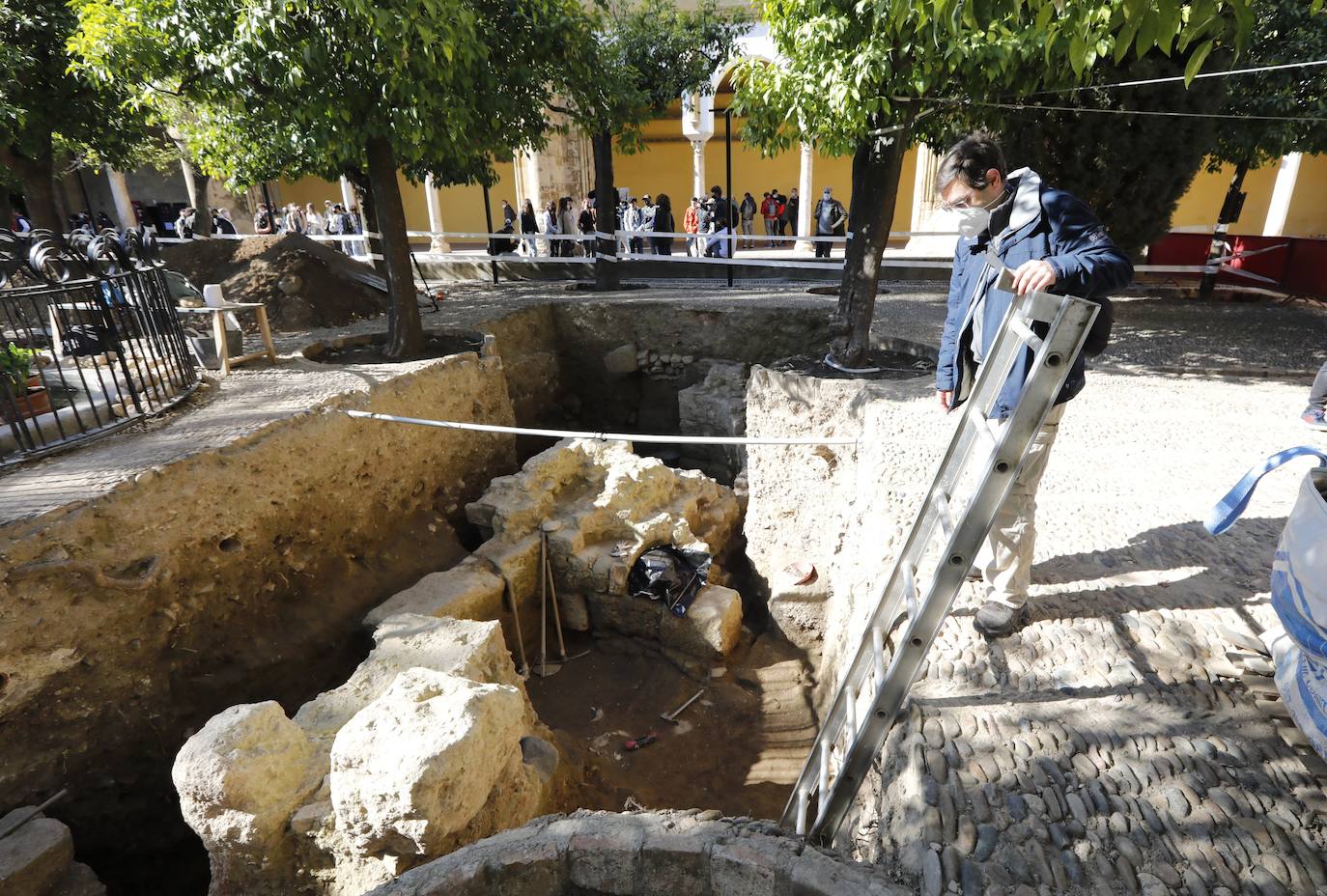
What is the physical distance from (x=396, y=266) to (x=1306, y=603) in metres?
7.59

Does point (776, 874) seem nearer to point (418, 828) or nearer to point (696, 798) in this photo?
point (418, 828)

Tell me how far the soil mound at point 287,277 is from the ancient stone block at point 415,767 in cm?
791

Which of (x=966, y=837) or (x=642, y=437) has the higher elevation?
(x=642, y=437)

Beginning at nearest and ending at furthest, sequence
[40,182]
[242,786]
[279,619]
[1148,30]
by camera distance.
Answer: [1148,30], [242,786], [279,619], [40,182]

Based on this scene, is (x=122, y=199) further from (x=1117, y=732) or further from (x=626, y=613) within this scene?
(x=1117, y=732)

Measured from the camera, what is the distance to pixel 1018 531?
9.38 ft

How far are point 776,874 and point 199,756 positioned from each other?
2.74 meters

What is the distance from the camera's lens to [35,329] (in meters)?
8.98

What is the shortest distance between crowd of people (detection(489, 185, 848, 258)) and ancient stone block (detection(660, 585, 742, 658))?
776cm

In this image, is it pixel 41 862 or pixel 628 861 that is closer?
pixel 628 861

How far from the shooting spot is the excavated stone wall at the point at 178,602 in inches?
151

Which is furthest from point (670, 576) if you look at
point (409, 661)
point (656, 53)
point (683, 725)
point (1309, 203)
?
point (1309, 203)

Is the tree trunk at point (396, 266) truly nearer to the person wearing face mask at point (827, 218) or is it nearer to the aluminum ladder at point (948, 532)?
the aluminum ladder at point (948, 532)

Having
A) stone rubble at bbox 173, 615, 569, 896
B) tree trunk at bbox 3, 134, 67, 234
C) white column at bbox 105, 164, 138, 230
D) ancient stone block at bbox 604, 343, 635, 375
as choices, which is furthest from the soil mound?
white column at bbox 105, 164, 138, 230
